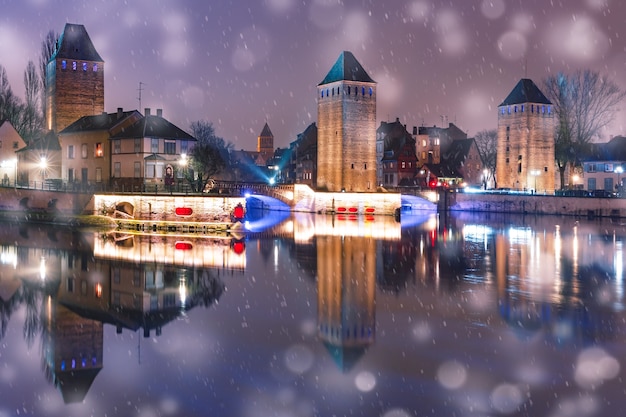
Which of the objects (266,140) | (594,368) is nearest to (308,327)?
(594,368)

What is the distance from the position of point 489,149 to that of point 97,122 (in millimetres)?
52235

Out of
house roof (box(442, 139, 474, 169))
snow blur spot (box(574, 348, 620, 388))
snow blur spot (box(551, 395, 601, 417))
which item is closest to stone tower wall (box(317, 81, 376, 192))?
house roof (box(442, 139, 474, 169))

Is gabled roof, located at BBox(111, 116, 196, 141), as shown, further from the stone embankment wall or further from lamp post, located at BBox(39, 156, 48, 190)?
the stone embankment wall

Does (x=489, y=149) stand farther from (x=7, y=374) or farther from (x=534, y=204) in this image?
(x=7, y=374)

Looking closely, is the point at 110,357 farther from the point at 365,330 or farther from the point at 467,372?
the point at 467,372

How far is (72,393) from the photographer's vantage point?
415 inches

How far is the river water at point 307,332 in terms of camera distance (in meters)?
10.1

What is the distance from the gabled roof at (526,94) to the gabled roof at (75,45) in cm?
3496

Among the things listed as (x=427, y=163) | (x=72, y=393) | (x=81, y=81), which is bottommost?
(x=72, y=393)

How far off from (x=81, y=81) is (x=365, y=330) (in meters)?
45.4

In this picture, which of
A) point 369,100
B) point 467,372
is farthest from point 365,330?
point 369,100

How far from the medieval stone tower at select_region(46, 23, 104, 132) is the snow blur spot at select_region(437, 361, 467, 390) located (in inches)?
1833

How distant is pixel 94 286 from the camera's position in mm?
18750

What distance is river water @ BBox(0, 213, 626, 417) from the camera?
33.0 ft
